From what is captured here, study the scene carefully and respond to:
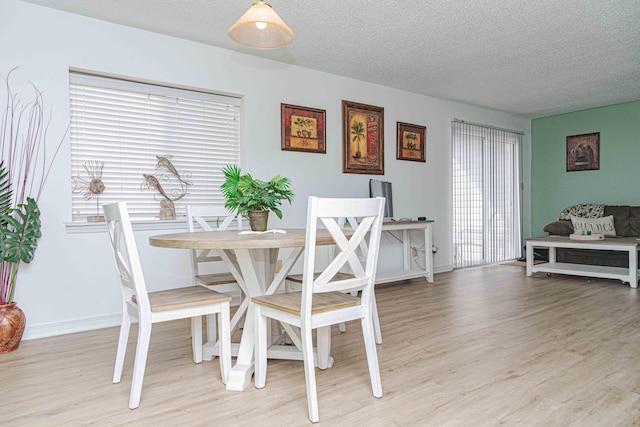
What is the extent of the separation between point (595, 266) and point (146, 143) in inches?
206

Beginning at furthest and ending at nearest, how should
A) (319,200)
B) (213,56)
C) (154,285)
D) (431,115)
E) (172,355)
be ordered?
(431,115) → (213,56) → (154,285) → (172,355) → (319,200)

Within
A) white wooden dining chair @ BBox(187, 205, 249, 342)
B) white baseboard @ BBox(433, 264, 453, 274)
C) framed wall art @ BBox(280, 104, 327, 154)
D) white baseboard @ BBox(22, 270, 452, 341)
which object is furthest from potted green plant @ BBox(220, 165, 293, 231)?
white baseboard @ BBox(433, 264, 453, 274)

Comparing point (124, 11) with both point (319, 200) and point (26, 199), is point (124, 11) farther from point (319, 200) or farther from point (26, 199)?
point (319, 200)

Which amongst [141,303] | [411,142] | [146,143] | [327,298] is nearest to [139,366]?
[141,303]

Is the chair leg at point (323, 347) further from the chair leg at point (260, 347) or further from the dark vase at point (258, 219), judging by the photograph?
the dark vase at point (258, 219)

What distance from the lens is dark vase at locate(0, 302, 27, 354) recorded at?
2596 millimetres

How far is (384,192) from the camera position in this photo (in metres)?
4.72

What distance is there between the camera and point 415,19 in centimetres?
Result: 325

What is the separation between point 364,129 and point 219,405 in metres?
3.63

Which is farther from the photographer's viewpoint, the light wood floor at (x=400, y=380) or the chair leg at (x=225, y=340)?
the chair leg at (x=225, y=340)

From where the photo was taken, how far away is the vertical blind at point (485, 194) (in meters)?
5.99

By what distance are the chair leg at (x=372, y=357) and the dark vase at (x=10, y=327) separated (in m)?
2.23

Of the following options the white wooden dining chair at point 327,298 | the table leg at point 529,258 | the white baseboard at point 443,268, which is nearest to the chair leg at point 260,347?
the white wooden dining chair at point 327,298

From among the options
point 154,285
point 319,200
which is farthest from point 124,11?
point 319,200
